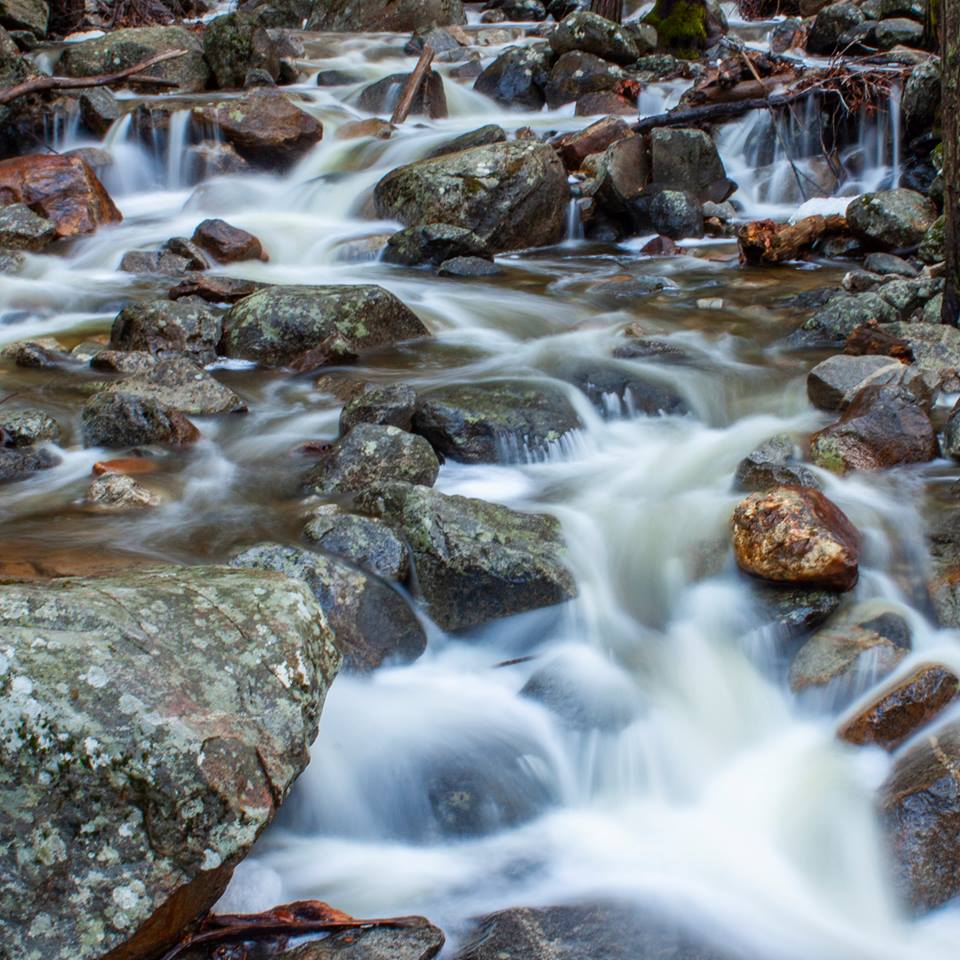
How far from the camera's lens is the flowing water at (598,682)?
299cm

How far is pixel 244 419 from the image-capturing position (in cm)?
613

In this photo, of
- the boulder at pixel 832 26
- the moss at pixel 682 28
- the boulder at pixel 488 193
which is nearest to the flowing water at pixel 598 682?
the boulder at pixel 488 193

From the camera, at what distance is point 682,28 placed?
1777 centimetres

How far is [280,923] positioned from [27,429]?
3.76 m

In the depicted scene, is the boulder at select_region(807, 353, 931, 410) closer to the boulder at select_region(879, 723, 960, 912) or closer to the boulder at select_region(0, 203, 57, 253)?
the boulder at select_region(879, 723, 960, 912)

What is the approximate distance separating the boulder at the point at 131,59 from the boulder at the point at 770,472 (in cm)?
1325

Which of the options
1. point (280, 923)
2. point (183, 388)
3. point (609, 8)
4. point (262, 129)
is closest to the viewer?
point (280, 923)

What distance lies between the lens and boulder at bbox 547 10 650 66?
16.3 meters

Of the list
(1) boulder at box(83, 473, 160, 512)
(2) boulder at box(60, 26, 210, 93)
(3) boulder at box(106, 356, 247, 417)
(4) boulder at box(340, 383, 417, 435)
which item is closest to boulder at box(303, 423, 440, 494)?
(4) boulder at box(340, 383, 417, 435)

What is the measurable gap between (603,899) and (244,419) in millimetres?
4025

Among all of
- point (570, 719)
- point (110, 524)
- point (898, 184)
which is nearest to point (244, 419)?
point (110, 524)

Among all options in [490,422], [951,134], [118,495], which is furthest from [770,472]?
[118,495]

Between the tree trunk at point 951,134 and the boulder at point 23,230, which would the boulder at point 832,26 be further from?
the boulder at point 23,230

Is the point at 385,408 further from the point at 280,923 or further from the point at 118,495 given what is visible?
the point at 280,923
